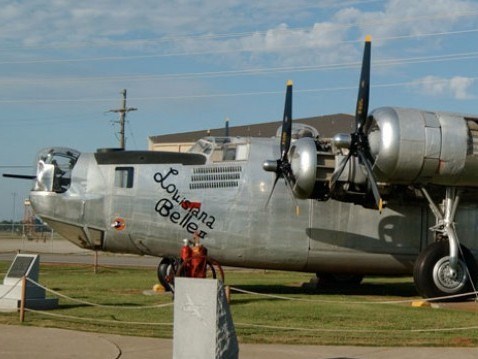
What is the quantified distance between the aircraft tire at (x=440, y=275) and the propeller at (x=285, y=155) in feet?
11.7

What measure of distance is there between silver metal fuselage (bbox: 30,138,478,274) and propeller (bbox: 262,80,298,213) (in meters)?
0.63

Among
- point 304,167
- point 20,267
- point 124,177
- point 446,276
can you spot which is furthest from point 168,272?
point 446,276

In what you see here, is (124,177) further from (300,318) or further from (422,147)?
(422,147)

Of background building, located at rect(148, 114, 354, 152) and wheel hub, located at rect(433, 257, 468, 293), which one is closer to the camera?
wheel hub, located at rect(433, 257, 468, 293)

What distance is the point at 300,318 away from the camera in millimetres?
14883

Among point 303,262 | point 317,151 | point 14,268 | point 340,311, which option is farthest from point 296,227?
point 14,268

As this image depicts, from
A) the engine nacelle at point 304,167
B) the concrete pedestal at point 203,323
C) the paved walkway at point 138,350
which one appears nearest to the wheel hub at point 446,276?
the engine nacelle at point 304,167

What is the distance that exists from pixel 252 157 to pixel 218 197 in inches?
52.8

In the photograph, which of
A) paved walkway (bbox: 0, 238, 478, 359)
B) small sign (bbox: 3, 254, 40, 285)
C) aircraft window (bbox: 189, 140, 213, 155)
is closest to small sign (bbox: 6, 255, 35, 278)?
small sign (bbox: 3, 254, 40, 285)

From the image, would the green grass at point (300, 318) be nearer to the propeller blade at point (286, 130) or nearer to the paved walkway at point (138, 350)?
the paved walkway at point (138, 350)

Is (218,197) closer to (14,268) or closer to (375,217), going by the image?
(375,217)

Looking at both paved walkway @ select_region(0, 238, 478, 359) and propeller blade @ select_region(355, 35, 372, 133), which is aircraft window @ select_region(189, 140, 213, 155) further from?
paved walkway @ select_region(0, 238, 478, 359)

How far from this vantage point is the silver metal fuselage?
760 inches

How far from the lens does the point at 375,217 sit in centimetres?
1945
